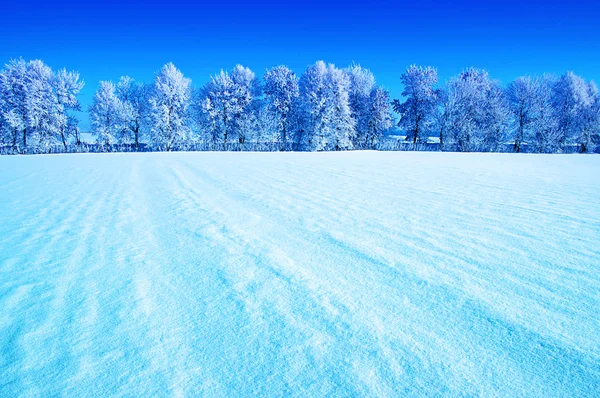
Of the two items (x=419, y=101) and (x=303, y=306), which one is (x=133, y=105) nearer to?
(x=419, y=101)

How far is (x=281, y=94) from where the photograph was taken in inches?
1358

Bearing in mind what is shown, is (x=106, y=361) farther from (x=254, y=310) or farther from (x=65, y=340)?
(x=254, y=310)

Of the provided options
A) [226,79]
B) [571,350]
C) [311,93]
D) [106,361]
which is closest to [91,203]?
[106,361]

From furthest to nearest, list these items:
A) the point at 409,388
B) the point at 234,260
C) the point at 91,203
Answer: the point at 91,203, the point at 234,260, the point at 409,388

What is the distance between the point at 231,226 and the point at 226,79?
112 feet

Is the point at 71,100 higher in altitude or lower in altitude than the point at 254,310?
higher

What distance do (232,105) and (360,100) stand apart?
1521 cm

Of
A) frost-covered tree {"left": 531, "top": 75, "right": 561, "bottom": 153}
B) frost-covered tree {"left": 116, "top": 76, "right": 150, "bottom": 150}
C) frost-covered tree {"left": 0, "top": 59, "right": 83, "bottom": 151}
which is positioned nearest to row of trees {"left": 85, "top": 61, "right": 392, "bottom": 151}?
frost-covered tree {"left": 116, "top": 76, "right": 150, "bottom": 150}

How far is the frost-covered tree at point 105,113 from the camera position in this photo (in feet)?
110

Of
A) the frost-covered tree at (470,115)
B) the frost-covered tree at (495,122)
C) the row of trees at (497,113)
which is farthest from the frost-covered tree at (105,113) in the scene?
the frost-covered tree at (495,122)

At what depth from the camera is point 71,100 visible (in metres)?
33.0

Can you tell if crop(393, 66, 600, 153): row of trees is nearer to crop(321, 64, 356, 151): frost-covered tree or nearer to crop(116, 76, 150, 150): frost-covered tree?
crop(321, 64, 356, 151): frost-covered tree

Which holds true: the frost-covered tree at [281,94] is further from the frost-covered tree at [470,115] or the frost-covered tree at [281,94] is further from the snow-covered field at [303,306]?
the snow-covered field at [303,306]

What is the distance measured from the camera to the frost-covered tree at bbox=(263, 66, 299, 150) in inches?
1346
